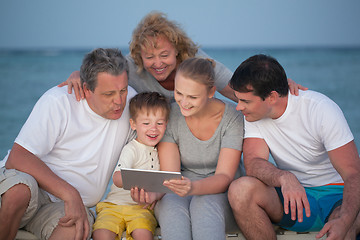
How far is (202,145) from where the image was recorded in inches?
132

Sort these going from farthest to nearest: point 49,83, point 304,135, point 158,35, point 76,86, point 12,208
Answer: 1. point 49,83
2. point 158,35
3. point 76,86
4. point 304,135
5. point 12,208

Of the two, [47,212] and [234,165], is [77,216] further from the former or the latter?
[234,165]

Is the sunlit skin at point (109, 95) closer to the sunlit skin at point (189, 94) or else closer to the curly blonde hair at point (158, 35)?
the sunlit skin at point (189, 94)

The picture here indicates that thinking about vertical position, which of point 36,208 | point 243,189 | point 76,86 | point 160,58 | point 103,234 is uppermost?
point 160,58

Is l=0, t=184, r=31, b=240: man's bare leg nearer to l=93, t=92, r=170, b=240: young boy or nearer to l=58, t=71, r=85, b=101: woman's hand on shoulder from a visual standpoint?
l=93, t=92, r=170, b=240: young boy

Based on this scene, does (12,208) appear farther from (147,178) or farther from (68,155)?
(147,178)

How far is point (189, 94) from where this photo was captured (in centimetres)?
312

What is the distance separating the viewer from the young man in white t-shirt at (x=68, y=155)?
9.41ft

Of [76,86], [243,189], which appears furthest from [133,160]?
[243,189]

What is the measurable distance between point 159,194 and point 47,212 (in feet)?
2.54

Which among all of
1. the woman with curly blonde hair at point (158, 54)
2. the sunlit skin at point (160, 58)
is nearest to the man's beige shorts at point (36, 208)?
the woman with curly blonde hair at point (158, 54)

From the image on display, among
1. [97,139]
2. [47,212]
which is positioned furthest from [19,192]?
[97,139]

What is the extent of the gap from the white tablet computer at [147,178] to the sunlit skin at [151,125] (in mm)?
439

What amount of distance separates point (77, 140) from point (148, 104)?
22.8 inches
